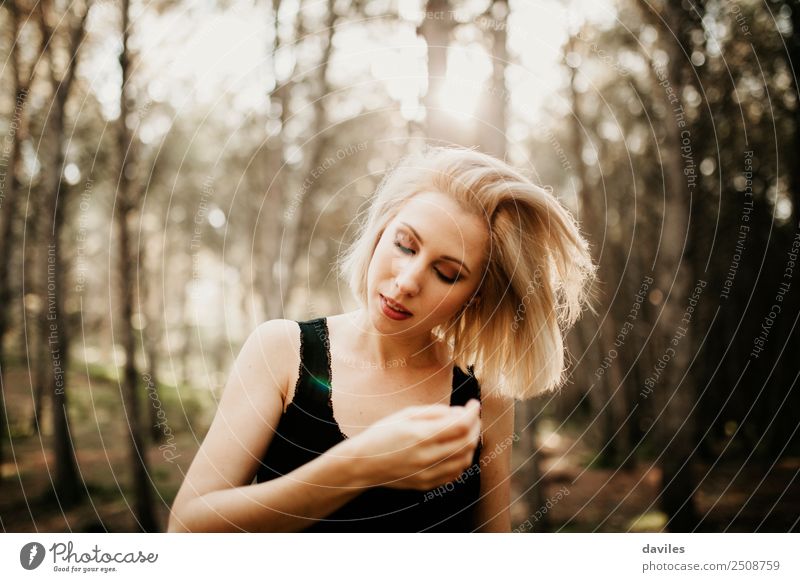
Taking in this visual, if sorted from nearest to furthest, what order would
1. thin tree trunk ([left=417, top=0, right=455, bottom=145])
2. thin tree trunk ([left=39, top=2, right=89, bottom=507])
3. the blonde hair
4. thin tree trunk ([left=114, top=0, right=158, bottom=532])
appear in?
the blonde hair → thin tree trunk ([left=417, top=0, right=455, bottom=145]) → thin tree trunk ([left=39, top=2, right=89, bottom=507]) → thin tree trunk ([left=114, top=0, right=158, bottom=532])

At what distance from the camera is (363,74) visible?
206 inches

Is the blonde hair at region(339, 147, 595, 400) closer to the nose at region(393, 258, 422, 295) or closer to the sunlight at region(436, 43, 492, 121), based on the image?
the nose at region(393, 258, 422, 295)

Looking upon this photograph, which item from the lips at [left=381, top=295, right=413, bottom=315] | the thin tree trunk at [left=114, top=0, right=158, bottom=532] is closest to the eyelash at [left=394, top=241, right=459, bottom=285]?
the lips at [left=381, top=295, right=413, bottom=315]

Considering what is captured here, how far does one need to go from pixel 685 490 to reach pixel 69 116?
7037 millimetres

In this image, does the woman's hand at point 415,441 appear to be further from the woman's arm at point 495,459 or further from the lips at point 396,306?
the woman's arm at point 495,459

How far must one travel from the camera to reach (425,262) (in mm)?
1456

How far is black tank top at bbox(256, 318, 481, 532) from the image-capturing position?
1.47 metres

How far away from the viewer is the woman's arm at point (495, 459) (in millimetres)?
1673

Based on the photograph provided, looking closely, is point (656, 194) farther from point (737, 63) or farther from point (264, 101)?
point (264, 101)

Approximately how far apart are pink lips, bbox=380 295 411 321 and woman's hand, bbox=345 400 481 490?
1.13 ft

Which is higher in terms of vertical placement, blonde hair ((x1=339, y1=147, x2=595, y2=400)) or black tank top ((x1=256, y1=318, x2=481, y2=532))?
blonde hair ((x1=339, y1=147, x2=595, y2=400))

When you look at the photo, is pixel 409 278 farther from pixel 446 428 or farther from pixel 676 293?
pixel 676 293

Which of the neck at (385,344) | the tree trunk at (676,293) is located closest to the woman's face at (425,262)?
the neck at (385,344)
